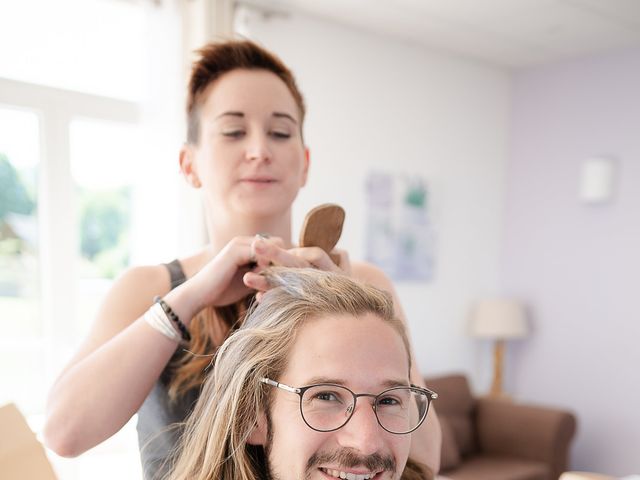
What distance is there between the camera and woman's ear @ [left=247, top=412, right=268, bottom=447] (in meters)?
0.88

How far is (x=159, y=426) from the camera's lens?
1.05 metres

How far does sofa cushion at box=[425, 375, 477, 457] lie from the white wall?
30 cm

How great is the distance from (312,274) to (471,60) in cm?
390

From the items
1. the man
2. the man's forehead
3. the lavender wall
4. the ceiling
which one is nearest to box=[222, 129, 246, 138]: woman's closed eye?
the man

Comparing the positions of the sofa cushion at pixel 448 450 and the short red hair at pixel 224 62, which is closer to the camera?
the short red hair at pixel 224 62

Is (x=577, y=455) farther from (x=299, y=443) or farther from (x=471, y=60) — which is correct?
(x=299, y=443)

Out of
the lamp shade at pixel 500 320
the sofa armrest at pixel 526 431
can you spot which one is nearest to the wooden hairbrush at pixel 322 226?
the sofa armrest at pixel 526 431

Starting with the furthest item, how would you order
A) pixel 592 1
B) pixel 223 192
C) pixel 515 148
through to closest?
1. pixel 515 148
2. pixel 592 1
3. pixel 223 192

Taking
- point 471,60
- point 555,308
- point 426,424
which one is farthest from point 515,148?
point 426,424

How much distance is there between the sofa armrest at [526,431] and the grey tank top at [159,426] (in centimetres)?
329

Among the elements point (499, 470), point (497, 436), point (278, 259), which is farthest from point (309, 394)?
point (497, 436)

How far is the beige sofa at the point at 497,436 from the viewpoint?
3.58 metres

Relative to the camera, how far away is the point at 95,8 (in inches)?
115

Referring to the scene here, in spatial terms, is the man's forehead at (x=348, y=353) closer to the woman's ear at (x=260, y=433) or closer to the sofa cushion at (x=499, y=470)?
the woman's ear at (x=260, y=433)
